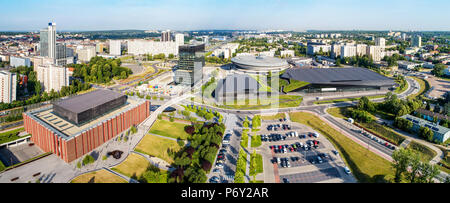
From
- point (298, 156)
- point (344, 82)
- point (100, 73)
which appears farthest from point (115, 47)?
point (298, 156)

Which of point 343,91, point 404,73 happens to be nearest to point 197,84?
point 343,91

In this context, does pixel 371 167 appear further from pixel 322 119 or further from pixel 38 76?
pixel 38 76

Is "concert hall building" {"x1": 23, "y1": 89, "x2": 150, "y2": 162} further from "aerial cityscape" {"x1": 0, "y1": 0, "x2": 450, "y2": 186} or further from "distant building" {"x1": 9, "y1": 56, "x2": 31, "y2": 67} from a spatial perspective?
"distant building" {"x1": 9, "y1": 56, "x2": 31, "y2": 67}

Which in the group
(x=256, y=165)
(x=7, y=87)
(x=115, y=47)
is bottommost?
(x=256, y=165)

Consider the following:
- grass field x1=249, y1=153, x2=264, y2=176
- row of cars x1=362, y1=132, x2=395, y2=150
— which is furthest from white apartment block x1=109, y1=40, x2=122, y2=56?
row of cars x1=362, y1=132, x2=395, y2=150

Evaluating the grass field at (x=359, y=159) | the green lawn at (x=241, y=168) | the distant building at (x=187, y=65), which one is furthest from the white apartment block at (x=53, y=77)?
the grass field at (x=359, y=159)

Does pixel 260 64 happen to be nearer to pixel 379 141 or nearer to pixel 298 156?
pixel 379 141
